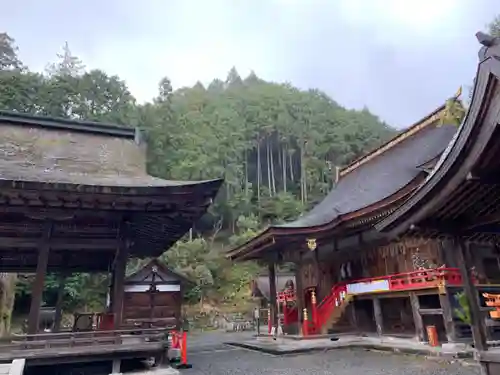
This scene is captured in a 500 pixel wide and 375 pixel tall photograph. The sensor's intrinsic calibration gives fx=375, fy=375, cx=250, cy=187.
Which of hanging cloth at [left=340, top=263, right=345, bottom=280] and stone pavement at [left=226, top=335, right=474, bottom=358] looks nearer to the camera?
stone pavement at [left=226, top=335, right=474, bottom=358]

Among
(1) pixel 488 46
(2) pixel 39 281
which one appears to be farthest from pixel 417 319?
(2) pixel 39 281

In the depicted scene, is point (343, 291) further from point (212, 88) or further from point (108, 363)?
point (212, 88)

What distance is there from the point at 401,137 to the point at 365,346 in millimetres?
10310

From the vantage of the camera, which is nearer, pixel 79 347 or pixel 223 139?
pixel 79 347

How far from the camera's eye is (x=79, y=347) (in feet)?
23.9

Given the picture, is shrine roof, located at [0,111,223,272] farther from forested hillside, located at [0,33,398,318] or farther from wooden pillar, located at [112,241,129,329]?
forested hillside, located at [0,33,398,318]

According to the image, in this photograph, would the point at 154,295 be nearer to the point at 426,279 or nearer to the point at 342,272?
the point at 342,272

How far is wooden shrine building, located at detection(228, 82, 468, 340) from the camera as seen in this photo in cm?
1153

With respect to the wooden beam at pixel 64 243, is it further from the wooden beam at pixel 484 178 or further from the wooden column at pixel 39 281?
the wooden beam at pixel 484 178

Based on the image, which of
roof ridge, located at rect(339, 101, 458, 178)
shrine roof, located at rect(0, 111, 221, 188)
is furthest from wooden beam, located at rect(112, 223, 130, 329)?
roof ridge, located at rect(339, 101, 458, 178)

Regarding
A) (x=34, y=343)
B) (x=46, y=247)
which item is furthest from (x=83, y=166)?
(x=34, y=343)

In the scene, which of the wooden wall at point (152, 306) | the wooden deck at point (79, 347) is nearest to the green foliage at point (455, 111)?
the wooden deck at point (79, 347)

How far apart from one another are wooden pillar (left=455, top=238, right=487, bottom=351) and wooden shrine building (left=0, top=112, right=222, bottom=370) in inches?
182

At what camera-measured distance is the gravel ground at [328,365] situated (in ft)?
26.1
